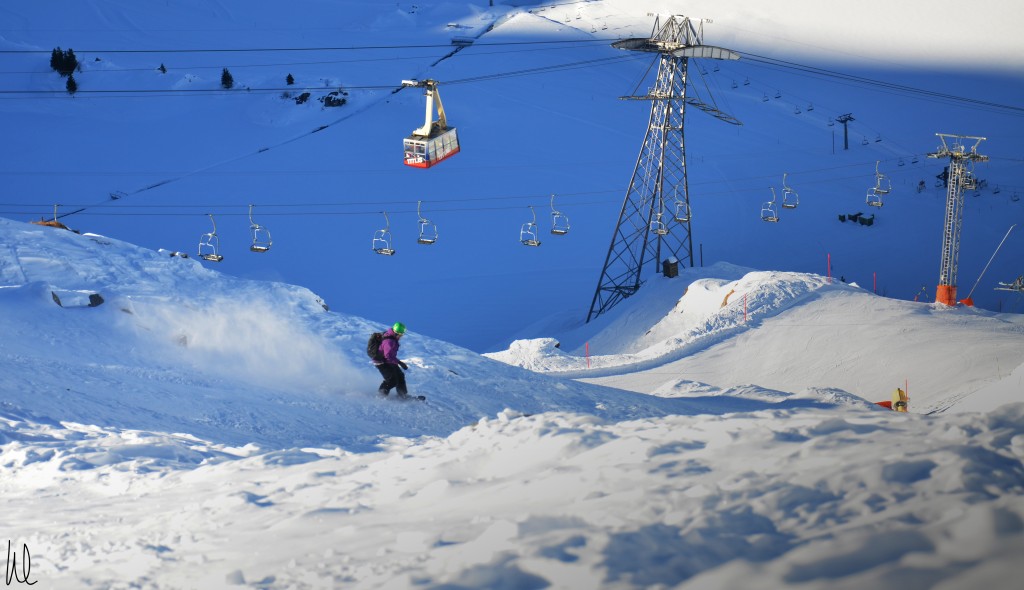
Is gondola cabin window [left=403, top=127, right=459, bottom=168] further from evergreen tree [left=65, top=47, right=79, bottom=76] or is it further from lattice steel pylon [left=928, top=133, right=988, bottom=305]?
evergreen tree [left=65, top=47, right=79, bottom=76]

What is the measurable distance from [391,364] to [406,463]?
16.1ft

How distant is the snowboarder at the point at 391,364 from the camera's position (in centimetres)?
1538

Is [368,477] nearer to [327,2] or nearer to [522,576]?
[522,576]

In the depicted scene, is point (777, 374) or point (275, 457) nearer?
point (275, 457)

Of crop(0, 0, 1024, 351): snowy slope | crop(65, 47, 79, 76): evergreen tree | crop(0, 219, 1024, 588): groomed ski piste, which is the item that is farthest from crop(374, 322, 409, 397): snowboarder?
crop(65, 47, 79, 76): evergreen tree

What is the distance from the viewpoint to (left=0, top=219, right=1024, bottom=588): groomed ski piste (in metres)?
7.26

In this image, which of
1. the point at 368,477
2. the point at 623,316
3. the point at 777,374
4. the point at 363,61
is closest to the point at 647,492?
the point at 368,477

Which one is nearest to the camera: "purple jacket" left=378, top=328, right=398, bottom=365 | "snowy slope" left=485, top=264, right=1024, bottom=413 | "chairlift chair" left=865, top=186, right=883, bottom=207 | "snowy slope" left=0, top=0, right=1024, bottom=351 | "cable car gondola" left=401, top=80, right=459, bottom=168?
"purple jacket" left=378, top=328, right=398, bottom=365

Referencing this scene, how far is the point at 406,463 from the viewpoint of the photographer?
10.8 metres

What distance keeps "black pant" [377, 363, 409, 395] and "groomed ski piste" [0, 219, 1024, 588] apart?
0.24 m

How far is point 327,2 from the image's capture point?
6744cm

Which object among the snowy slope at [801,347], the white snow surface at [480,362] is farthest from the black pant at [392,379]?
the snowy slope at [801,347]

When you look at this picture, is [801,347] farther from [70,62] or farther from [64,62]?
[64,62]

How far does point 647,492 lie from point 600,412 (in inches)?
340
